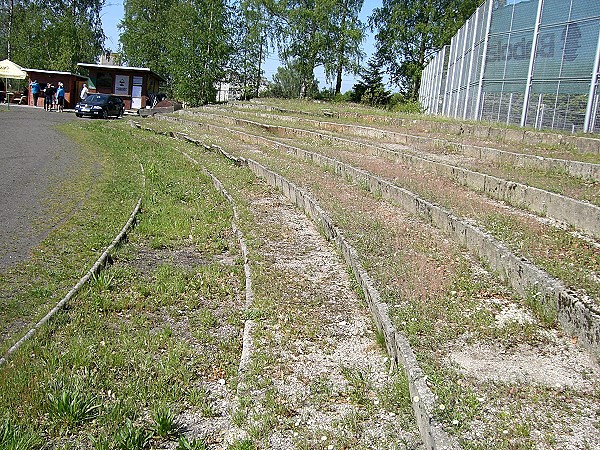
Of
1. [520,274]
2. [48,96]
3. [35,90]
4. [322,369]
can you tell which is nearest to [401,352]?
[322,369]

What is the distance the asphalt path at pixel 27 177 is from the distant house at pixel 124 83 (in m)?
21.0

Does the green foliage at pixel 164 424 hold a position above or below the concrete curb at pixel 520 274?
below

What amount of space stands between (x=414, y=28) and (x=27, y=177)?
4847 cm

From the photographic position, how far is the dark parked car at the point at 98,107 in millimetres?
34875

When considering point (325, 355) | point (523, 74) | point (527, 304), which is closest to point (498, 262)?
point (527, 304)

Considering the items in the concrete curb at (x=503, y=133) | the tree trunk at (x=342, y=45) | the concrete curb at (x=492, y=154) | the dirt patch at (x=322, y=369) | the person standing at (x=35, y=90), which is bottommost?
the dirt patch at (x=322, y=369)

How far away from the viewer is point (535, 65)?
16125 mm

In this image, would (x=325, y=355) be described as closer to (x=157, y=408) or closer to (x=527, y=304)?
(x=157, y=408)

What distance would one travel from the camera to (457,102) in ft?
78.7

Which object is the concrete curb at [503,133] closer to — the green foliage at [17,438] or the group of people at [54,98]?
the green foliage at [17,438]

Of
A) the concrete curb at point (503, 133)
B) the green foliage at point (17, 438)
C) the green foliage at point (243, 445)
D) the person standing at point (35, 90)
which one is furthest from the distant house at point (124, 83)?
the green foliage at point (243, 445)

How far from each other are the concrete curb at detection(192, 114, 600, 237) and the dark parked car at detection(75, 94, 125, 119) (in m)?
26.2

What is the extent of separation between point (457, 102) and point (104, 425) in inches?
891

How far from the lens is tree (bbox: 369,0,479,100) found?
176ft
